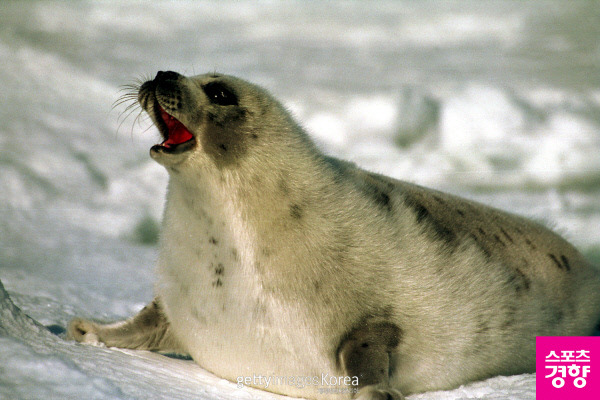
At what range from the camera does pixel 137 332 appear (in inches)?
95.9

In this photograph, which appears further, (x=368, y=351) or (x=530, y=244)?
(x=530, y=244)

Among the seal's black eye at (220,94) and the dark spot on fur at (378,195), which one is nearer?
the seal's black eye at (220,94)

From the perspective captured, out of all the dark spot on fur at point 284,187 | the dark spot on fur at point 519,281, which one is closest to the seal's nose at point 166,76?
the dark spot on fur at point 284,187

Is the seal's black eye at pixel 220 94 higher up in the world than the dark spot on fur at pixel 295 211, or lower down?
higher up

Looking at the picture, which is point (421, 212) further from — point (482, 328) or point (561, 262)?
point (561, 262)

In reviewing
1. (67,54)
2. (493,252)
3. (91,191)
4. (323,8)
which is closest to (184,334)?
(493,252)

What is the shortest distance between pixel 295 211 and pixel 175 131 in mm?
484


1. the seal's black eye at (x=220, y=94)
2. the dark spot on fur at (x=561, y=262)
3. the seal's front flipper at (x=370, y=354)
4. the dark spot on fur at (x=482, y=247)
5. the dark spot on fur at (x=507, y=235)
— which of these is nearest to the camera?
the seal's front flipper at (x=370, y=354)

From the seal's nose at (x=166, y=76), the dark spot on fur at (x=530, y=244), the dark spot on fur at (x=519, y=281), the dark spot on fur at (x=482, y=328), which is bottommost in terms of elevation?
the dark spot on fur at (x=482, y=328)

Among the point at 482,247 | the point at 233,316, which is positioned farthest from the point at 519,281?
the point at 233,316

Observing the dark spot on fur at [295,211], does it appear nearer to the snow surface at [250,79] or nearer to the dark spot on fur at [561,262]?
the snow surface at [250,79]

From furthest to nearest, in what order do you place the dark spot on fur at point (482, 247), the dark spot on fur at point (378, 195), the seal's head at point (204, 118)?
the dark spot on fur at point (482, 247) → the dark spot on fur at point (378, 195) → the seal's head at point (204, 118)

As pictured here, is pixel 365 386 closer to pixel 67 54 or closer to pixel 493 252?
pixel 493 252

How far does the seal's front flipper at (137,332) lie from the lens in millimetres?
2406
